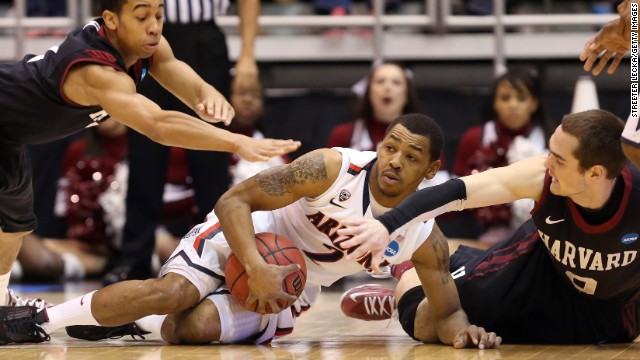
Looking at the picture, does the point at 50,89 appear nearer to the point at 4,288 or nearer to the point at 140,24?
the point at 140,24

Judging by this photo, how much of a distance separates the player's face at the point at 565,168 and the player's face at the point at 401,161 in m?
0.57

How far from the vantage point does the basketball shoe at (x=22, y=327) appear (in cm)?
468

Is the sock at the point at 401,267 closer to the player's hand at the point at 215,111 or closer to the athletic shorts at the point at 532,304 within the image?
the athletic shorts at the point at 532,304

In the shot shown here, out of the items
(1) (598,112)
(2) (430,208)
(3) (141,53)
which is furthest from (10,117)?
(1) (598,112)

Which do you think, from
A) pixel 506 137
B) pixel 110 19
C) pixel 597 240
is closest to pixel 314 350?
pixel 597 240

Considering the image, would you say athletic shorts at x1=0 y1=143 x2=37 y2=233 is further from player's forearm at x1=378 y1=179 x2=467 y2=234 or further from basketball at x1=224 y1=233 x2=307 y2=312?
player's forearm at x1=378 y1=179 x2=467 y2=234

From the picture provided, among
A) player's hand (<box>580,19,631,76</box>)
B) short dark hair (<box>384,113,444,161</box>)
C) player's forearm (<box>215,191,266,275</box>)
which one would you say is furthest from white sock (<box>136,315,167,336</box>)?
player's hand (<box>580,19,631,76</box>)

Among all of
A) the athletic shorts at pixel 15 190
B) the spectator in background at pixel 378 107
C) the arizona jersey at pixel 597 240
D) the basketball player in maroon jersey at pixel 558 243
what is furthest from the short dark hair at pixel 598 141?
the spectator in background at pixel 378 107

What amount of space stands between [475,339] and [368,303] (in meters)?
0.92

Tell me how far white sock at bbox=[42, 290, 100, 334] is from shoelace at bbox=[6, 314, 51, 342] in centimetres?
3

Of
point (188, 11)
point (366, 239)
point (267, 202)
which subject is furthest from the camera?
point (188, 11)

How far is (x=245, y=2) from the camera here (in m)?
6.85

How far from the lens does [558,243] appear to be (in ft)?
14.8

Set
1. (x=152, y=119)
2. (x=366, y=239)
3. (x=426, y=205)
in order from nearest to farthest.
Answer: (x=366, y=239), (x=426, y=205), (x=152, y=119)
